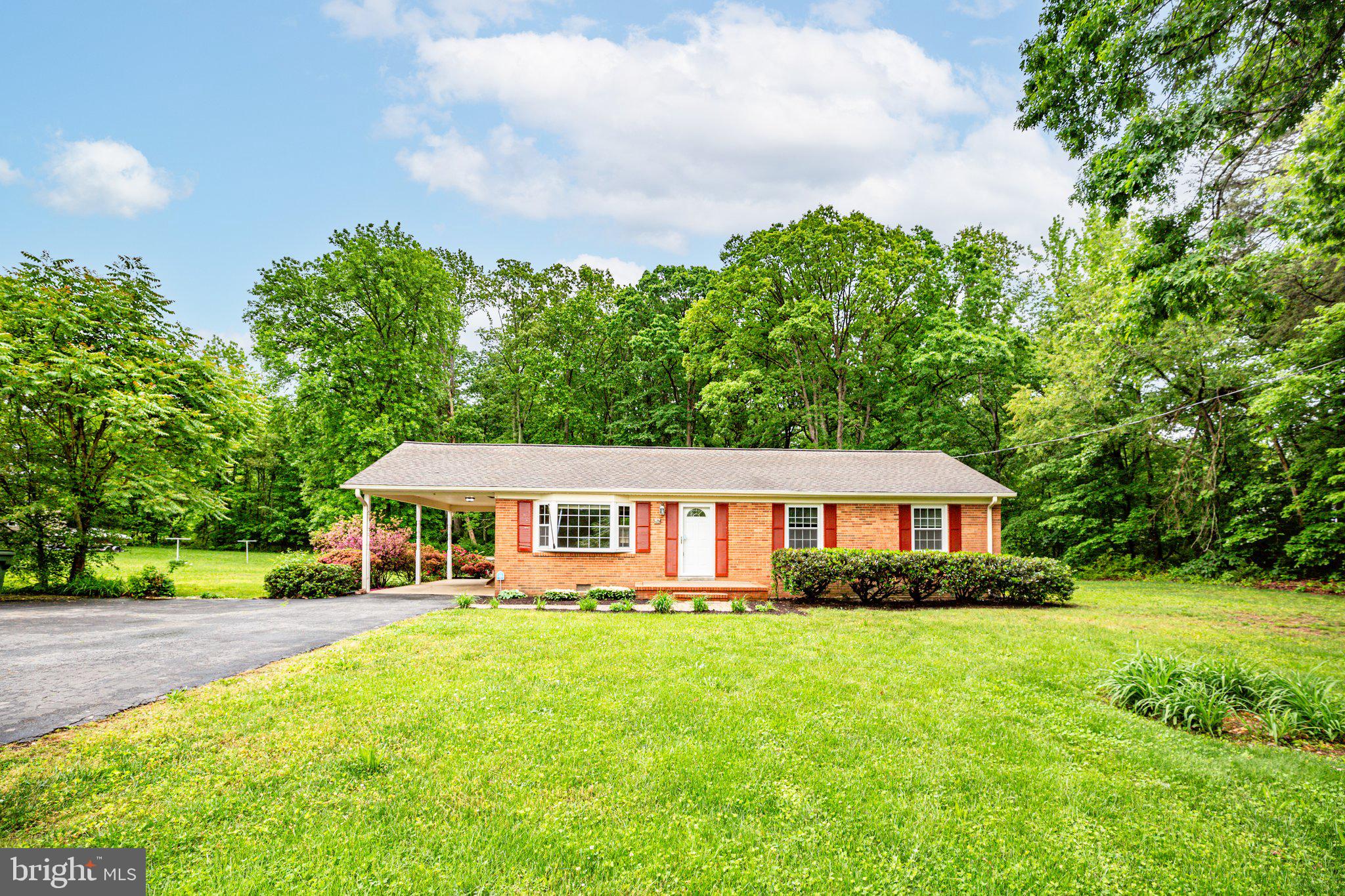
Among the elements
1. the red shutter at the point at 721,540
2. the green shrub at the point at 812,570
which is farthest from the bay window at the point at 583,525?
the green shrub at the point at 812,570

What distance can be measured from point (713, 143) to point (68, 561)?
1881 centimetres

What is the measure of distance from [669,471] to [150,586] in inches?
461

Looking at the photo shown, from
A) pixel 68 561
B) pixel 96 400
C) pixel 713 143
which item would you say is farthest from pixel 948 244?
pixel 68 561

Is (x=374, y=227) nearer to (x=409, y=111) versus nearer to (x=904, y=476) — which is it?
(x=409, y=111)

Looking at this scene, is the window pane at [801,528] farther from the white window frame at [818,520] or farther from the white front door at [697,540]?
the white front door at [697,540]

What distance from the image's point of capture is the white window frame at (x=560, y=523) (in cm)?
1355

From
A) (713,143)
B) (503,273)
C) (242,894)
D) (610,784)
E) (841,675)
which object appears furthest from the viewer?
(503,273)

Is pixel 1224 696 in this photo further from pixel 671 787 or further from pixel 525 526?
pixel 525 526

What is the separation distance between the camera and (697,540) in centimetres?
1395

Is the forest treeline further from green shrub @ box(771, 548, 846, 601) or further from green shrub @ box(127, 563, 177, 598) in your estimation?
green shrub @ box(771, 548, 846, 601)

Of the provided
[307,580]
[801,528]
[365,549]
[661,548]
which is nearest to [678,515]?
[661,548]

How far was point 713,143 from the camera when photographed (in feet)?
52.4

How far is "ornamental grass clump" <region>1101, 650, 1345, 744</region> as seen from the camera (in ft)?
15.4

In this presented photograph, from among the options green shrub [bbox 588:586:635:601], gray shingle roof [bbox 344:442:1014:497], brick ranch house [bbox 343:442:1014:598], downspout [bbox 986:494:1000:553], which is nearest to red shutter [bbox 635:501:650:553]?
brick ranch house [bbox 343:442:1014:598]
